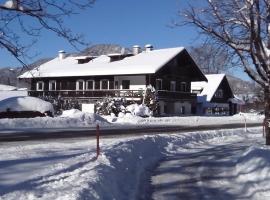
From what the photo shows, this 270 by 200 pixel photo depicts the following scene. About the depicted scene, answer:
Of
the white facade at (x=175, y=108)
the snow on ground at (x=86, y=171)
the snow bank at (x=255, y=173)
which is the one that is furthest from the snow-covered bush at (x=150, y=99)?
the snow bank at (x=255, y=173)

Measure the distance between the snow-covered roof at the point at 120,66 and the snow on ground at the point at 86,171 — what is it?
37.8 metres

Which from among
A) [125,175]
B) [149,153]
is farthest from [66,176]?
[149,153]

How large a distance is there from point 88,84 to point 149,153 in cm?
4492

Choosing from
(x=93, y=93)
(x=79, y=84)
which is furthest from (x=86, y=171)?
(x=79, y=84)

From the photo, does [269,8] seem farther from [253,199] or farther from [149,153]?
[253,199]

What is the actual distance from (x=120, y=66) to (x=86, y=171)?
4894cm

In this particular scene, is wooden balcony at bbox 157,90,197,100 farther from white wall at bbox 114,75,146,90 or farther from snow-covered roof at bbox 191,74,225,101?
snow-covered roof at bbox 191,74,225,101

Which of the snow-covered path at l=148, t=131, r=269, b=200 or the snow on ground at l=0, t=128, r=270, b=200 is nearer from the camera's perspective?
the snow on ground at l=0, t=128, r=270, b=200

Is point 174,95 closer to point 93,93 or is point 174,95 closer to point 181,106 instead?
point 181,106

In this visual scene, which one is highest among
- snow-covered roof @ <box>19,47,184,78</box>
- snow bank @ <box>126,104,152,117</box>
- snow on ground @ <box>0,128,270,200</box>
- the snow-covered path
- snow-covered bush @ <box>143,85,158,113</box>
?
snow-covered roof @ <box>19,47,184,78</box>

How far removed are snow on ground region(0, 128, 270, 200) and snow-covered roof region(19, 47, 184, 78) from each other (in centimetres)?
3777

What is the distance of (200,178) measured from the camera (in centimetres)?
1399

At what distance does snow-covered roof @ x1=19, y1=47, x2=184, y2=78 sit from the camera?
5803cm

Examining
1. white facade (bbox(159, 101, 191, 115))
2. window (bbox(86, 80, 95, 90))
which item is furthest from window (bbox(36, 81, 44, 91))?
white facade (bbox(159, 101, 191, 115))
